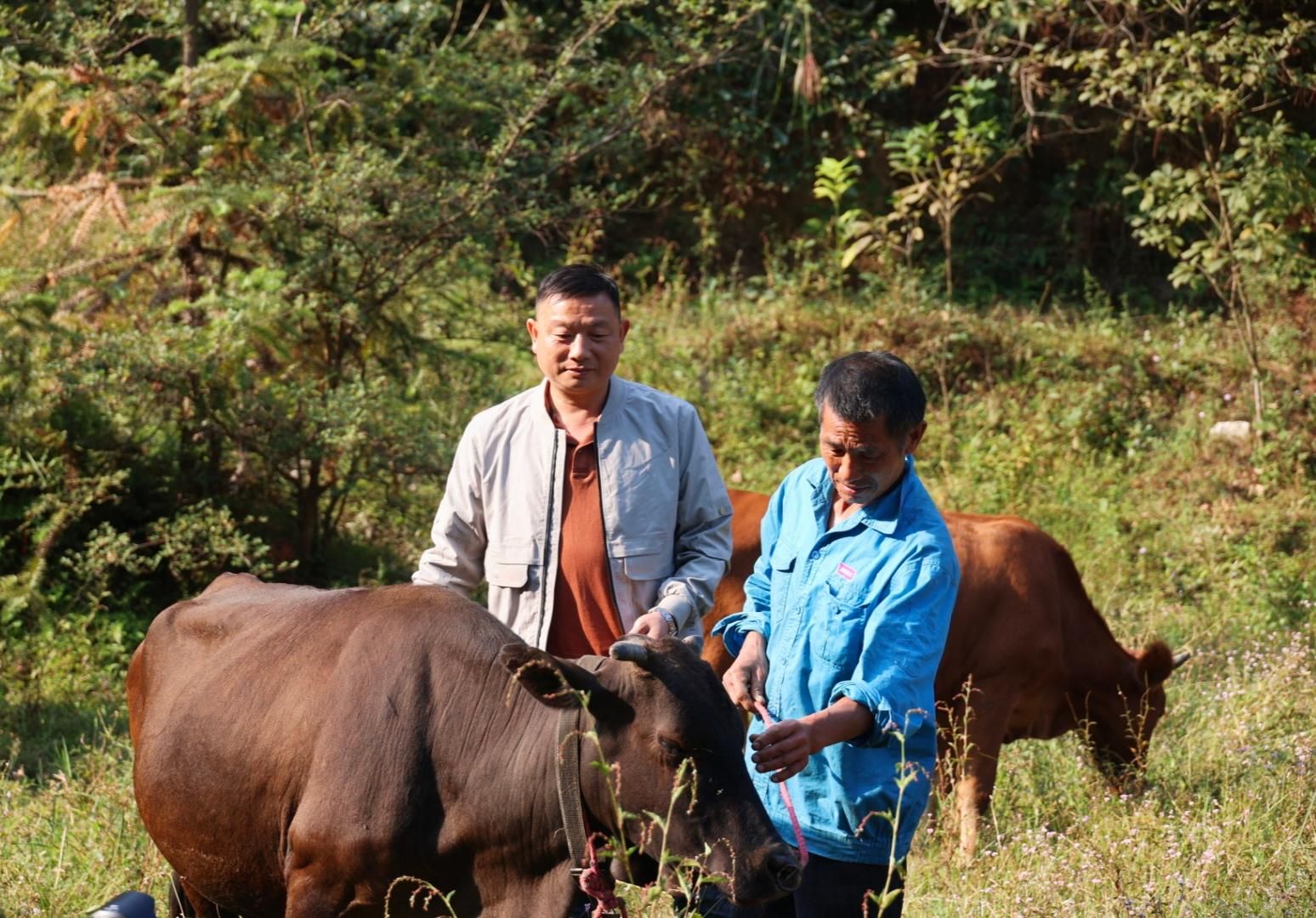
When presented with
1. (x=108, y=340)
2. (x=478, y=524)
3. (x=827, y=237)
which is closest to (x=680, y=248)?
(x=827, y=237)

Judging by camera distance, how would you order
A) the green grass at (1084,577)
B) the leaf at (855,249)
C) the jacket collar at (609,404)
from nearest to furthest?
the jacket collar at (609,404) → the green grass at (1084,577) → the leaf at (855,249)

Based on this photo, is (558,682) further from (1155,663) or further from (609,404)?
(1155,663)

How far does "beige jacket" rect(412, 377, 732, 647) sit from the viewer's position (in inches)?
154

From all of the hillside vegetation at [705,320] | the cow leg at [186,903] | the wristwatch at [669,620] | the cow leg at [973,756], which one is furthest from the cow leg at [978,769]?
the cow leg at [186,903]

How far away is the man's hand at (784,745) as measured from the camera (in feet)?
9.70

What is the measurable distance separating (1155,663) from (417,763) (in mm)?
4073

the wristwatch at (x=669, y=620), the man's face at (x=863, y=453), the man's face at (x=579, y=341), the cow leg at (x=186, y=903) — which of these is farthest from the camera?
the cow leg at (x=186, y=903)

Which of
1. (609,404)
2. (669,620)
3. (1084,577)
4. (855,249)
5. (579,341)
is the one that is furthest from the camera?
(855,249)

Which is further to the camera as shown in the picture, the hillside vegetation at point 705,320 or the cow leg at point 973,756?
the hillside vegetation at point 705,320

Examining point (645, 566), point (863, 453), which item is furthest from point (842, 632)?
point (645, 566)

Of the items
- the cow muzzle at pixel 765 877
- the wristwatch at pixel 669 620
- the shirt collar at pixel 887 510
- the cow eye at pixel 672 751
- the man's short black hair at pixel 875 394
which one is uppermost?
the man's short black hair at pixel 875 394

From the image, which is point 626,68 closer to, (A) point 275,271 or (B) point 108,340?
(A) point 275,271

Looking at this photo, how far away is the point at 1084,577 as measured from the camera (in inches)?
356

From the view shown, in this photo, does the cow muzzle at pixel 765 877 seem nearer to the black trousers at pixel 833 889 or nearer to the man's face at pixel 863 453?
the black trousers at pixel 833 889
